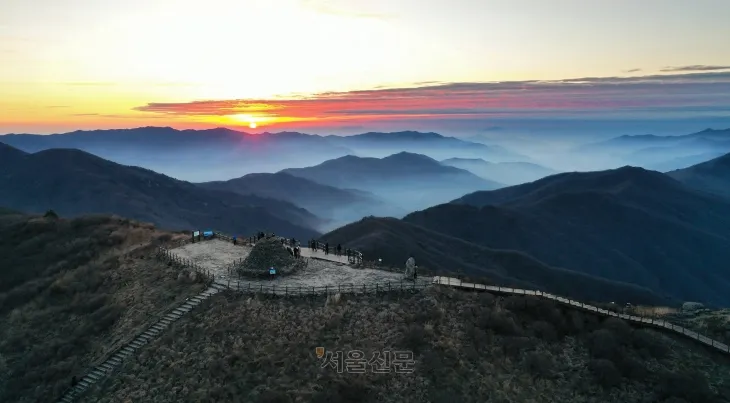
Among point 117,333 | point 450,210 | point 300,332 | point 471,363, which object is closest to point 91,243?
point 117,333

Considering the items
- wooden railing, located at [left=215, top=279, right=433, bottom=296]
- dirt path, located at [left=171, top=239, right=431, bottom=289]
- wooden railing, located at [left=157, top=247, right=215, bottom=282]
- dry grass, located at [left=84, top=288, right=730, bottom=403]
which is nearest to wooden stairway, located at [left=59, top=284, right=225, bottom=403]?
dry grass, located at [left=84, top=288, right=730, bottom=403]

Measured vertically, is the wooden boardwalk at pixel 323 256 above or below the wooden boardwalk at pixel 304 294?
above

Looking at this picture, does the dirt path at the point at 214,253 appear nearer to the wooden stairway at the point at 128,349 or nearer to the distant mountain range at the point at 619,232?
the wooden stairway at the point at 128,349

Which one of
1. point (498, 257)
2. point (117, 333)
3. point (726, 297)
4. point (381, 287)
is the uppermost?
point (381, 287)

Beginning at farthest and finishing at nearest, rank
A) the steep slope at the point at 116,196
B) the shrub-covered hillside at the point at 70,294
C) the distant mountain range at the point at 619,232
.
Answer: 1. the steep slope at the point at 116,196
2. the distant mountain range at the point at 619,232
3. the shrub-covered hillside at the point at 70,294

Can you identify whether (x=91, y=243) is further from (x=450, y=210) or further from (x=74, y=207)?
(x=74, y=207)

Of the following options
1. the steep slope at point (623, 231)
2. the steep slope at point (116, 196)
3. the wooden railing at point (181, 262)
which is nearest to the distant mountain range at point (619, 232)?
the steep slope at point (623, 231)

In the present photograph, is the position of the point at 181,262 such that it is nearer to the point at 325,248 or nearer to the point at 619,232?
the point at 325,248
